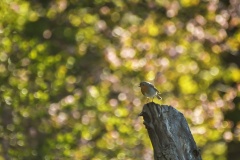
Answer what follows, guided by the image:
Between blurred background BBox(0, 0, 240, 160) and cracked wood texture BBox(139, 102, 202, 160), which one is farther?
blurred background BBox(0, 0, 240, 160)

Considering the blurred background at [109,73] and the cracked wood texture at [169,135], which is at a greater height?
the blurred background at [109,73]

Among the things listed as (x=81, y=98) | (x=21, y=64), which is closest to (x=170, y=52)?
(x=81, y=98)

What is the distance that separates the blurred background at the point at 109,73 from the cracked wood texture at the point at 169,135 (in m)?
6.91

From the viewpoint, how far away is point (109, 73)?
15.0 meters

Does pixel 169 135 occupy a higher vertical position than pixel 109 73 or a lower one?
lower

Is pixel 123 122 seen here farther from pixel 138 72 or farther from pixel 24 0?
pixel 24 0

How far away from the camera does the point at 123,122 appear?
1326 centimetres

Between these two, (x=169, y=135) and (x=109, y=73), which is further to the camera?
(x=109, y=73)

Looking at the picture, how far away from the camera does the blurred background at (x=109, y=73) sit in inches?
501

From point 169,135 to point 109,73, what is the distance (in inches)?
376

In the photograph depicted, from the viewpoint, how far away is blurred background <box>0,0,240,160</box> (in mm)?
12727

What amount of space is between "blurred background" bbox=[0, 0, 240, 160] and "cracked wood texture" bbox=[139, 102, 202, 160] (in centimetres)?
691

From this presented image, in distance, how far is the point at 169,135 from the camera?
17.8 ft

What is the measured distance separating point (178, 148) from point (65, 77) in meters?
7.96
